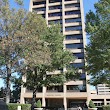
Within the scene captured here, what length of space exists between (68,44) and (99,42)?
45.2 m

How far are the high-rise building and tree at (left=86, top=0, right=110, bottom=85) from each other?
31625 millimetres

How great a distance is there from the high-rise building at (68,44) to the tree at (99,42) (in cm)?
3162

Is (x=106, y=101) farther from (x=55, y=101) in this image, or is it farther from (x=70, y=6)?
(x=70, y=6)

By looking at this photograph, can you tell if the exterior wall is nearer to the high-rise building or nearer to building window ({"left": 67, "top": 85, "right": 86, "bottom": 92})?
the high-rise building

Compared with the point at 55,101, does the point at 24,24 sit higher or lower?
higher

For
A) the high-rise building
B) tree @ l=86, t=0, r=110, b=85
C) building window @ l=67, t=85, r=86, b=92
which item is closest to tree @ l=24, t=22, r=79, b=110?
tree @ l=86, t=0, r=110, b=85

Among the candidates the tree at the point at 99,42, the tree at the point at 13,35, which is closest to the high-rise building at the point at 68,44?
the tree at the point at 13,35

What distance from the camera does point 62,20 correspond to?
67.6m

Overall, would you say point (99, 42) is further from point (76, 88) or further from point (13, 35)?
point (76, 88)

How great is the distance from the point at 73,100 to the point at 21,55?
41858 millimetres

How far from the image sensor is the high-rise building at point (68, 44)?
59125 mm

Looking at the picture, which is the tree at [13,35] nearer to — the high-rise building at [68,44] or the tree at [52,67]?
the tree at [52,67]

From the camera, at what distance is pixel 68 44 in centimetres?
6481

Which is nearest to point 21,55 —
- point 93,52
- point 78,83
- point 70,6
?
point 93,52
